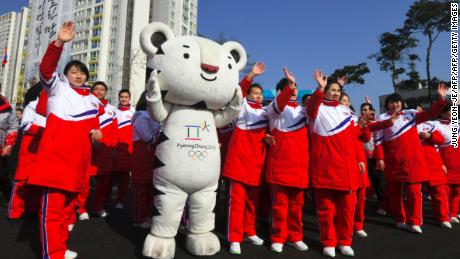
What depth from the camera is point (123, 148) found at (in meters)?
5.07

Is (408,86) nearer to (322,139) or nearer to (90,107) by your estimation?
(322,139)

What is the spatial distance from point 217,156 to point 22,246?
2.30m

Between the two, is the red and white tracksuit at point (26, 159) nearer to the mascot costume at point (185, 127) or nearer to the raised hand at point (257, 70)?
the mascot costume at point (185, 127)

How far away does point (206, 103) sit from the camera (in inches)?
123

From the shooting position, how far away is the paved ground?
10.9 ft

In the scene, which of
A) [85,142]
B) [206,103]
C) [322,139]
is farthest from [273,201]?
[85,142]

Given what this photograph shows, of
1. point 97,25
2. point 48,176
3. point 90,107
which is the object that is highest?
point 97,25

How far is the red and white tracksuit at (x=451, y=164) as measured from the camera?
17.1 feet

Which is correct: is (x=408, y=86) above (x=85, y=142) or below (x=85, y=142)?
above

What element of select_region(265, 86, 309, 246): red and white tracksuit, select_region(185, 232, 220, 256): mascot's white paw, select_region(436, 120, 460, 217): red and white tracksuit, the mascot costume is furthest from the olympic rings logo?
select_region(436, 120, 460, 217): red and white tracksuit

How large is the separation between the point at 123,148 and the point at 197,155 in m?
2.46

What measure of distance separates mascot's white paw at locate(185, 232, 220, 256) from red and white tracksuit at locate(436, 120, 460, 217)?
4192mm

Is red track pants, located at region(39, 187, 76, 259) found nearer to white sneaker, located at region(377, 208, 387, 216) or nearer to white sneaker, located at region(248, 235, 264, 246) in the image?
white sneaker, located at region(248, 235, 264, 246)

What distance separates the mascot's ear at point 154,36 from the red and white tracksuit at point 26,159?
1.88 m
